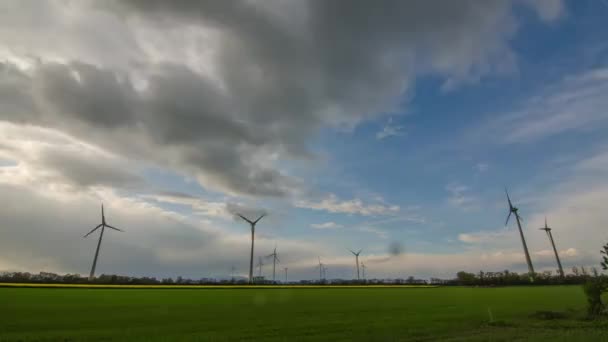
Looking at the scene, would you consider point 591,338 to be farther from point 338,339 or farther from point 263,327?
point 263,327

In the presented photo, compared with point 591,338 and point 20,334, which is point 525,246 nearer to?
point 591,338

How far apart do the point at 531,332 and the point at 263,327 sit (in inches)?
823

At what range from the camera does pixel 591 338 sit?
918 inches

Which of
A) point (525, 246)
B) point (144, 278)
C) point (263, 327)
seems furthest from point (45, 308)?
point (525, 246)

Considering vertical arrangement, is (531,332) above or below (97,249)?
below

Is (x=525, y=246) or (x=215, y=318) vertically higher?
(x=525, y=246)

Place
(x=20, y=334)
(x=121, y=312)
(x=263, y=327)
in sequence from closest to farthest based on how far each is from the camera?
(x=20, y=334), (x=263, y=327), (x=121, y=312)

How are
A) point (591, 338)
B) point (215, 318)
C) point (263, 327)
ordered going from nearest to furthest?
point (591, 338), point (263, 327), point (215, 318)

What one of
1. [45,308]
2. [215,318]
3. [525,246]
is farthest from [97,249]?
[525,246]

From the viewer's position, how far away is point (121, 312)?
3950 cm

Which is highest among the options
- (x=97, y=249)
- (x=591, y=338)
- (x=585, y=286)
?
(x=97, y=249)

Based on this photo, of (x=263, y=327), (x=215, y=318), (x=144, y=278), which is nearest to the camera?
(x=263, y=327)

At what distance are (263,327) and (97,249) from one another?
124864 mm

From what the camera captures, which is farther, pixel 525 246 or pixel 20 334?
pixel 525 246
